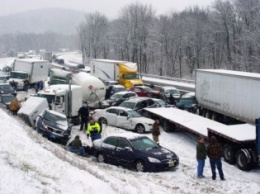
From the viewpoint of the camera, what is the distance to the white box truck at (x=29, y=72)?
42425mm

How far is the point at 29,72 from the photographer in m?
43.6

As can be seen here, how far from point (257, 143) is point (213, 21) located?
61.0m

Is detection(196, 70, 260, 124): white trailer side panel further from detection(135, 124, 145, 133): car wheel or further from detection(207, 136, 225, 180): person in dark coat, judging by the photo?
detection(207, 136, 225, 180): person in dark coat

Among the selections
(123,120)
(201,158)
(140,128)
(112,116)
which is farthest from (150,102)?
(201,158)

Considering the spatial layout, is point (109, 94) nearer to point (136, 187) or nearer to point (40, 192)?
point (136, 187)

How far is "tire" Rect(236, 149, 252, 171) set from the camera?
1627 centimetres

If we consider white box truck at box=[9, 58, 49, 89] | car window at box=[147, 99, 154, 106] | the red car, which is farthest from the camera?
white box truck at box=[9, 58, 49, 89]

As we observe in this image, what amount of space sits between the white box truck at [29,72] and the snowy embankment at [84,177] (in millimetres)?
24533

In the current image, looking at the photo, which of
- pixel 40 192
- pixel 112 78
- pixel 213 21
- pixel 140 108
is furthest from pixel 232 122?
pixel 213 21

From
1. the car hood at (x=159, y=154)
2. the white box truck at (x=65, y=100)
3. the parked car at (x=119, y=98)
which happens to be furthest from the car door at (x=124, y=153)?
the parked car at (x=119, y=98)

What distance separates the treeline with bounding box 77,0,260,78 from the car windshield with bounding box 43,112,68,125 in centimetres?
3899

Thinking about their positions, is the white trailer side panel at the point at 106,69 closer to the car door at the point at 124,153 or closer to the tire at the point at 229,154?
the tire at the point at 229,154

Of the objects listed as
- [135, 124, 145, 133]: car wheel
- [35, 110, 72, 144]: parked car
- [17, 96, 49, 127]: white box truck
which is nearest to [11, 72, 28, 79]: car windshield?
[17, 96, 49, 127]: white box truck

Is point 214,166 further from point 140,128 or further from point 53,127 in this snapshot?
point 53,127
